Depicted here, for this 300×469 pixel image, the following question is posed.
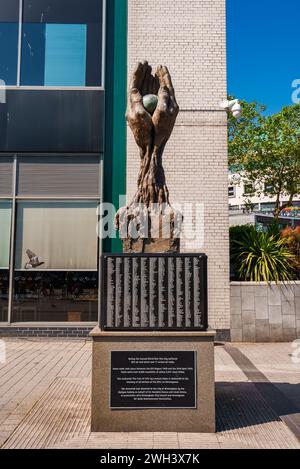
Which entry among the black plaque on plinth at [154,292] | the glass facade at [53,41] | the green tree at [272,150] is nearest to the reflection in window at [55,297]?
the glass facade at [53,41]

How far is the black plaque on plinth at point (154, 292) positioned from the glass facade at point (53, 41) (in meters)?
7.19

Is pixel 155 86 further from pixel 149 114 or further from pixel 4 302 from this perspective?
pixel 4 302

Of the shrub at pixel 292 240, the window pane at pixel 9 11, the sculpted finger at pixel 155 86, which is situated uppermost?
the window pane at pixel 9 11

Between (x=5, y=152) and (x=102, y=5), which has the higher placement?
(x=102, y=5)

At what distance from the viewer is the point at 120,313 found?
16.1ft

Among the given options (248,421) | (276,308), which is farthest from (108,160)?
(248,421)

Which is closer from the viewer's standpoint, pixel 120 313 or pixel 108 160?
pixel 120 313

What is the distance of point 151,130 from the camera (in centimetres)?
555

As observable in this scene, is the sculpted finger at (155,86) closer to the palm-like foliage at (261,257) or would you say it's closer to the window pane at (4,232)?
the palm-like foliage at (261,257)

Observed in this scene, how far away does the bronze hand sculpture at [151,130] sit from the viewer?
5.46 meters

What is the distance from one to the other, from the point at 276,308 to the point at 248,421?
5.33 m
